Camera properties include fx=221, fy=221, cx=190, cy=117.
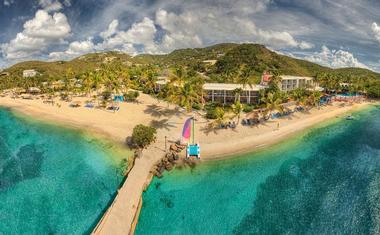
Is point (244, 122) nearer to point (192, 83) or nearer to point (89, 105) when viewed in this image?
point (192, 83)

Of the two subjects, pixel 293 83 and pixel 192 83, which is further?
pixel 293 83

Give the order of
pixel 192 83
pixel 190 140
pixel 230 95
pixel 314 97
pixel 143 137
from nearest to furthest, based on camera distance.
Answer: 1. pixel 143 137
2. pixel 190 140
3. pixel 192 83
4. pixel 314 97
5. pixel 230 95

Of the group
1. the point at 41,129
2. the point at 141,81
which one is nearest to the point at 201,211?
the point at 41,129

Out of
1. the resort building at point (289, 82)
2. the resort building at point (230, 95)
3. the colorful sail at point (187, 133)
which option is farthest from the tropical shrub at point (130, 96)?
the resort building at point (289, 82)

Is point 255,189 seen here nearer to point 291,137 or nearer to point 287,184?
point 287,184

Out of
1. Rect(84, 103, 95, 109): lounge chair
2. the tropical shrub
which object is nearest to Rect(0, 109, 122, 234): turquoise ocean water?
Rect(84, 103, 95, 109): lounge chair

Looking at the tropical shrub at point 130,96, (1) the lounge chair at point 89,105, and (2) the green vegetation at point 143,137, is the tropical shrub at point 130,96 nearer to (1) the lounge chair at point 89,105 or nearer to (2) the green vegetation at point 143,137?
(1) the lounge chair at point 89,105

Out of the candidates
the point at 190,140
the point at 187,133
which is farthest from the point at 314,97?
the point at 190,140
